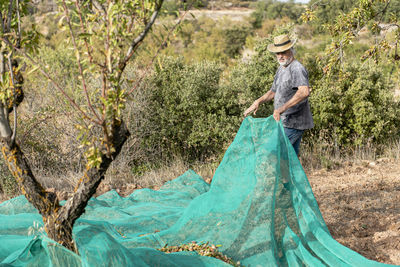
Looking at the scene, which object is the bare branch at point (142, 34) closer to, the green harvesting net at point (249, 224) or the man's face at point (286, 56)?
the green harvesting net at point (249, 224)

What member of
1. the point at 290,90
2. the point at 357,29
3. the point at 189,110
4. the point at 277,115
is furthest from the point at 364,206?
the point at 189,110

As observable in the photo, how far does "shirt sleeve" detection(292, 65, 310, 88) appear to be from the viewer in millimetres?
4104

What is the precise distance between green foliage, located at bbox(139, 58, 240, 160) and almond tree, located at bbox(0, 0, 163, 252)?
4.96 metres

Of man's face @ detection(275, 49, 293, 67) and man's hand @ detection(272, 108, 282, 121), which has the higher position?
man's face @ detection(275, 49, 293, 67)

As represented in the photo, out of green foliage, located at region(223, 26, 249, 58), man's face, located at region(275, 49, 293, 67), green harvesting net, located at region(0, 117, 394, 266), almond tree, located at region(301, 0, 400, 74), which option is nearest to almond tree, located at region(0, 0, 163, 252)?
green harvesting net, located at region(0, 117, 394, 266)

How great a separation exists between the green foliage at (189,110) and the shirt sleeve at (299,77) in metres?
3.47

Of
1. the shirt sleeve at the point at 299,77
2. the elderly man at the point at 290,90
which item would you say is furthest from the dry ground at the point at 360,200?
the shirt sleeve at the point at 299,77

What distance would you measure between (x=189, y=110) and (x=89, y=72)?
5345mm

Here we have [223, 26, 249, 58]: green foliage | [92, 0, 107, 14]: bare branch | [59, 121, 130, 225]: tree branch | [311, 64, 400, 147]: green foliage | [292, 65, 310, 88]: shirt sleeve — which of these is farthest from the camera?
[223, 26, 249, 58]: green foliage

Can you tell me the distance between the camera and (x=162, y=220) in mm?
4211

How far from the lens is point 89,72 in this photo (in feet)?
7.91

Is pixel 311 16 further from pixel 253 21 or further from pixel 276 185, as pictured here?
pixel 253 21

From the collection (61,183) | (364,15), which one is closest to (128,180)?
(61,183)

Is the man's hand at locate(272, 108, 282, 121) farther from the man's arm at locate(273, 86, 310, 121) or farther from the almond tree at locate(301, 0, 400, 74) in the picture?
the almond tree at locate(301, 0, 400, 74)
